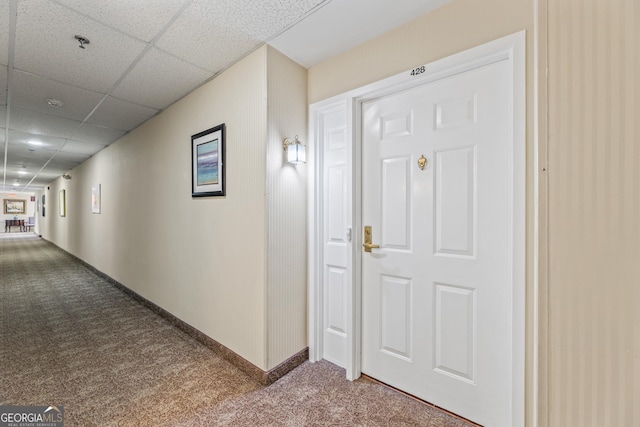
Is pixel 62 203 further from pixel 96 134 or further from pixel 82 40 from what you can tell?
pixel 82 40

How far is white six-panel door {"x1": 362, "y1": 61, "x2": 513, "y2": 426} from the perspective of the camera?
1.52m

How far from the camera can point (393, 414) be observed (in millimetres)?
1694

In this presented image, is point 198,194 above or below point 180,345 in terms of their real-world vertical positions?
above

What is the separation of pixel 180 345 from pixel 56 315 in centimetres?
196

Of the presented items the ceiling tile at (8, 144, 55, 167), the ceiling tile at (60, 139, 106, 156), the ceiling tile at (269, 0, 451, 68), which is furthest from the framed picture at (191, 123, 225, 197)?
the ceiling tile at (8, 144, 55, 167)

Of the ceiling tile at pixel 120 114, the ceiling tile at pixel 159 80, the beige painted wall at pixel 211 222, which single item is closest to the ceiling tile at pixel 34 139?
the beige painted wall at pixel 211 222

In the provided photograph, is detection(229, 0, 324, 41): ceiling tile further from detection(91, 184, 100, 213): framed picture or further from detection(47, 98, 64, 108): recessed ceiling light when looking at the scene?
detection(91, 184, 100, 213): framed picture

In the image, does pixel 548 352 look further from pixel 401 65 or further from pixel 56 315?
pixel 56 315

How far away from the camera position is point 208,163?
256 centimetres

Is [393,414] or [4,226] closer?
[393,414]

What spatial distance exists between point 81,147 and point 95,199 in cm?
97

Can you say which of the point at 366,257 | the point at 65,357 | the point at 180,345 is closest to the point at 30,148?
the point at 65,357

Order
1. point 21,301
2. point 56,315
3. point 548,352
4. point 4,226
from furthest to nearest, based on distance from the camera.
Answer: point 4,226 < point 21,301 < point 56,315 < point 548,352

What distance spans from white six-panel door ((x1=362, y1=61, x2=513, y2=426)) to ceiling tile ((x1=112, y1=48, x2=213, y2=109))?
1578mm
